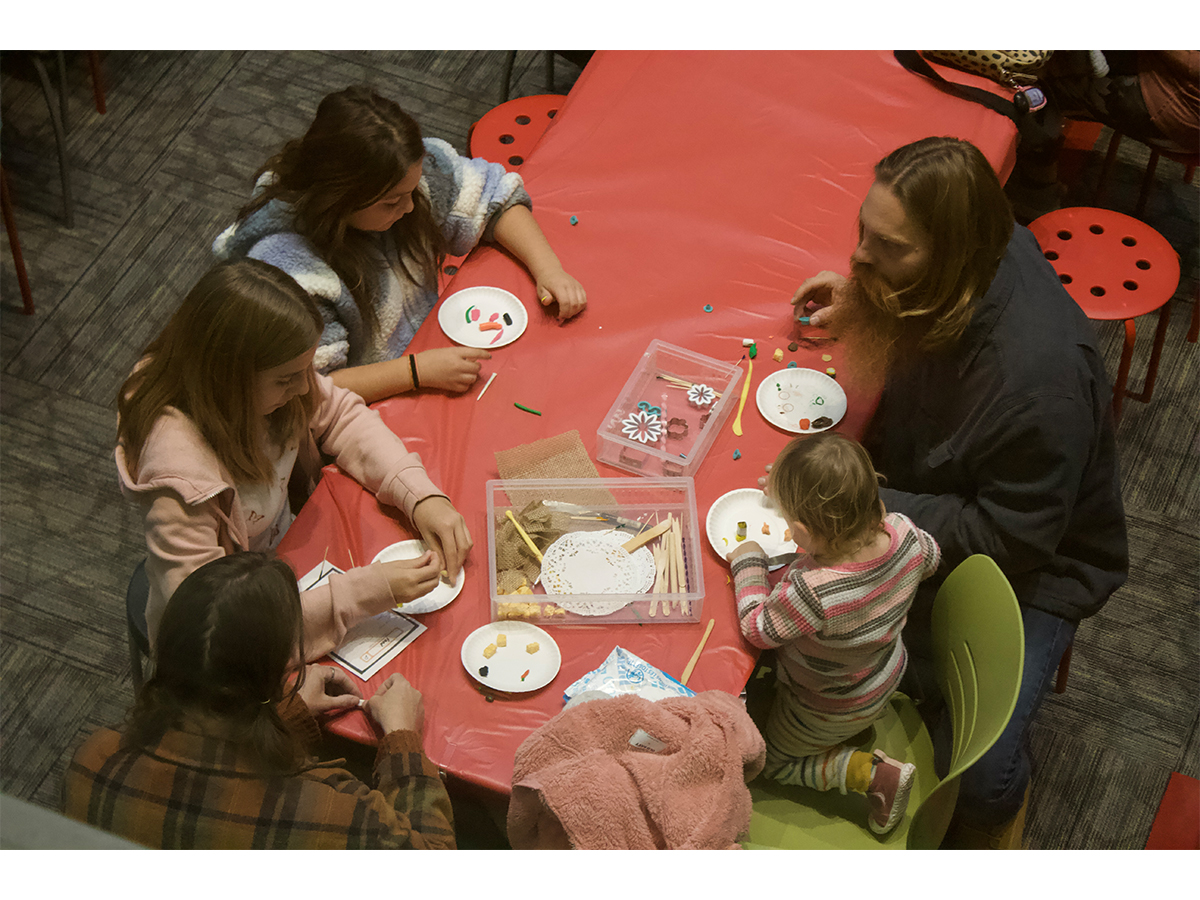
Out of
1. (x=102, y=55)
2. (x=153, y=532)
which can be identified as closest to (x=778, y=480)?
(x=153, y=532)

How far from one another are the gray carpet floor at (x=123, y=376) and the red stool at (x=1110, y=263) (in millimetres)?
593

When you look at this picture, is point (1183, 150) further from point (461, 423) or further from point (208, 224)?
point (208, 224)

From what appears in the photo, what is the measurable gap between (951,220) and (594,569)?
994 mm

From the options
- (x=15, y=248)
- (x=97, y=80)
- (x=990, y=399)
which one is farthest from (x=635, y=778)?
(x=97, y=80)

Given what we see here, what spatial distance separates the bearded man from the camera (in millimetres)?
2170

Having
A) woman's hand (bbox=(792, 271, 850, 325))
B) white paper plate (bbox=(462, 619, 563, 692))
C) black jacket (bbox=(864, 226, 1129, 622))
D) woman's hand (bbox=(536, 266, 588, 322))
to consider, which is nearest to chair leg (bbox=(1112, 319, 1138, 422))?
black jacket (bbox=(864, 226, 1129, 622))

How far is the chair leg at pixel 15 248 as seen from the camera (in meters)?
3.49

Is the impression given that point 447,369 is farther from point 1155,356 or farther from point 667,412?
point 1155,356

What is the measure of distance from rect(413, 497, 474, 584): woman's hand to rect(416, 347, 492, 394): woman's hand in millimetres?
338

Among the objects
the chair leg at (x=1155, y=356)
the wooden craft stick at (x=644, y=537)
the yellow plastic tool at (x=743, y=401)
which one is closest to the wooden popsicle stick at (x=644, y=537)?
the wooden craft stick at (x=644, y=537)

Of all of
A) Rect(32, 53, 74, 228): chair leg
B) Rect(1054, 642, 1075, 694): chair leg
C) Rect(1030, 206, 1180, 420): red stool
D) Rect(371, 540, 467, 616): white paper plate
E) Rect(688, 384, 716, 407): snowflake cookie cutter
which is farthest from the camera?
Rect(32, 53, 74, 228): chair leg

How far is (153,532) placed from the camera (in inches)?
78.4

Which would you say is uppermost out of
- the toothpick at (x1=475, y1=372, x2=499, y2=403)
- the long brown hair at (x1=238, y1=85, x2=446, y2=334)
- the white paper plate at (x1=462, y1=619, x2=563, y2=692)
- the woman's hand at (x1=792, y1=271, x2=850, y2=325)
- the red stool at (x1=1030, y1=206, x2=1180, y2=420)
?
the long brown hair at (x1=238, y1=85, x2=446, y2=334)

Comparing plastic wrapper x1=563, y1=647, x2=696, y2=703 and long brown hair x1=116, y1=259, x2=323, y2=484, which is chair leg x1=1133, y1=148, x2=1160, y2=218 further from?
long brown hair x1=116, y1=259, x2=323, y2=484
